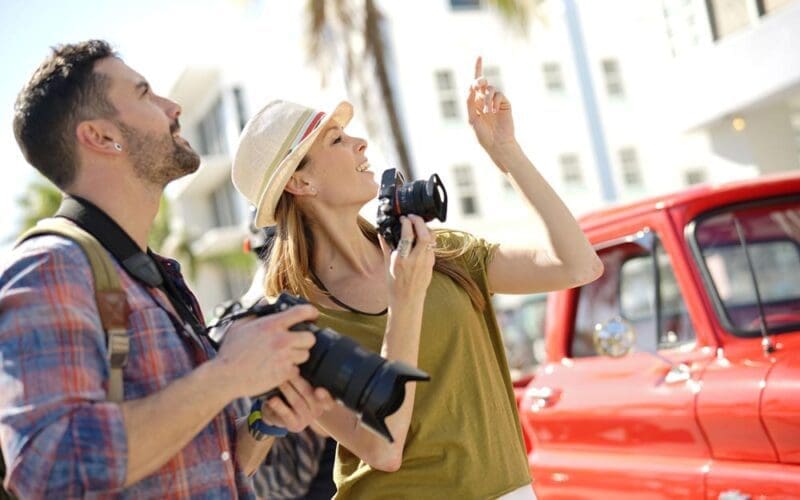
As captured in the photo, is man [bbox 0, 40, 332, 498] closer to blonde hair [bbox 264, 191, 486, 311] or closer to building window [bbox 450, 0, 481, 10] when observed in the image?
blonde hair [bbox 264, 191, 486, 311]

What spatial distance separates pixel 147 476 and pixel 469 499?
39.5 inches

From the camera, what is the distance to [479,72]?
3199 mm

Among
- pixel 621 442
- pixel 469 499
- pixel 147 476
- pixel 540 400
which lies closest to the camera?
pixel 147 476

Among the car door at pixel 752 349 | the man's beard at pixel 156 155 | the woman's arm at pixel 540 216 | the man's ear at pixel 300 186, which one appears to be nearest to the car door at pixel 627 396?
the car door at pixel 752 349

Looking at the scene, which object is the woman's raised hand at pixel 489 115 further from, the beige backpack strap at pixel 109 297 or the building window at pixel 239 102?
the building window at pixel 239 102

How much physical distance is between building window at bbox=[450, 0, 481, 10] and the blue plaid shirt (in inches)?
1075

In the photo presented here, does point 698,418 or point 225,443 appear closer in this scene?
point 225,443

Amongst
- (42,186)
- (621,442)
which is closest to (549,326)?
(621,442)

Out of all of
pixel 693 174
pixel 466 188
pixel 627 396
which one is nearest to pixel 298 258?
pixel 627 396

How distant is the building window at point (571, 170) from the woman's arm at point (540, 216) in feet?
87.2

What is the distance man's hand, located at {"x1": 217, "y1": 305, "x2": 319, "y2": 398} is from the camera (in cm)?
204

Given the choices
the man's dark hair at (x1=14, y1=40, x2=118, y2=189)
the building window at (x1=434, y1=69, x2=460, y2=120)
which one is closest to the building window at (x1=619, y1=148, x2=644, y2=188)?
the building window at (x1=434, y1=69, x2=460, y2=120)

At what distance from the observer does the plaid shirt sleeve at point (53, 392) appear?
73.3 inches

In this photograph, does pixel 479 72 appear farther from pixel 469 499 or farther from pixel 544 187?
pixel 469 499
